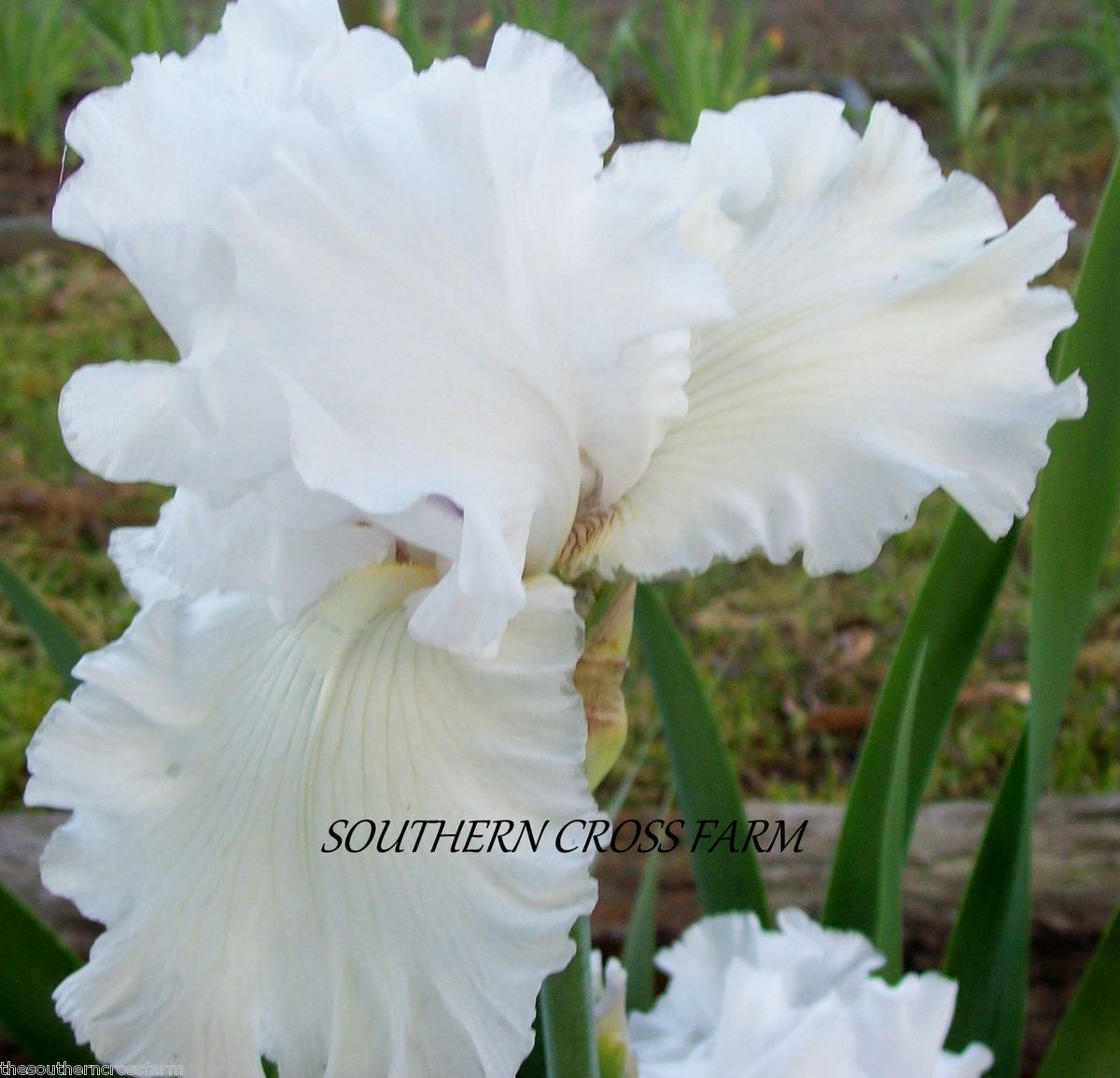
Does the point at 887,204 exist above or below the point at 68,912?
above

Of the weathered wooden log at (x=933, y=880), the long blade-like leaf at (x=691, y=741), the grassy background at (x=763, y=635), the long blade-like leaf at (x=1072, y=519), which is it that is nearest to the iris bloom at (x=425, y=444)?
the long blade-like leaf at (x=1072, y=519)

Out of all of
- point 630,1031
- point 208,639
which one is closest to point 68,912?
point 630,1031

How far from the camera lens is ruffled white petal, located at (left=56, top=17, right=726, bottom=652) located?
427 mm

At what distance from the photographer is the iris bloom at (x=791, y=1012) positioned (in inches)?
27.7

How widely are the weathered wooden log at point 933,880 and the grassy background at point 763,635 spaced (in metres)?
0.29

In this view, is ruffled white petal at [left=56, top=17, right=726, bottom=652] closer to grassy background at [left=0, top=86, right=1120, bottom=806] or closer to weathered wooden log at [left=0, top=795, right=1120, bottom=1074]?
weathered wooden log at [left=0, top=795, right=1120, bottom=1074]

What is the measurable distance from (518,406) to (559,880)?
0.56ft

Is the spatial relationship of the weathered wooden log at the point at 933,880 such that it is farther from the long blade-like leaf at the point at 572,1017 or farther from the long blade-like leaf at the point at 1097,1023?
the long blade-like leaf at the point at 572,1017

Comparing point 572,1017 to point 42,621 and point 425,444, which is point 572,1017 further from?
point 42,621

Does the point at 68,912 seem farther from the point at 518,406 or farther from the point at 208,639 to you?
the point at 518,406

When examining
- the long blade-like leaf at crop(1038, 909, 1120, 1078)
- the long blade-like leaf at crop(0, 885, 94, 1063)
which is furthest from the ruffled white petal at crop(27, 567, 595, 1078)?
the long blade-like leaf at crop(1038, 909, 1120, 1078)

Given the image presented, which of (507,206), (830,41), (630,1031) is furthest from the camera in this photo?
(830,41)

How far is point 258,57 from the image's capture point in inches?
18.9

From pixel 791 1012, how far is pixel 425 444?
18.4 inches
